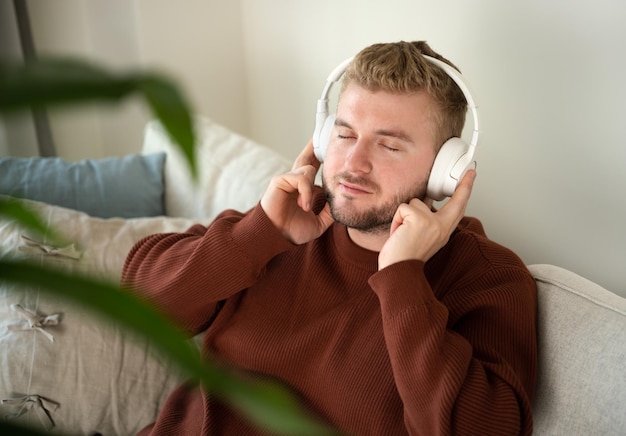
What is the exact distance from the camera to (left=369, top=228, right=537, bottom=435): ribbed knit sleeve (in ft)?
3.17

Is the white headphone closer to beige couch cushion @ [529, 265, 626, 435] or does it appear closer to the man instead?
the man

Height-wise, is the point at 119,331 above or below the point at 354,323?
above

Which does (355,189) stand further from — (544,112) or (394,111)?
(544,112)

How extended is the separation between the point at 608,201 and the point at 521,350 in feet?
1.33

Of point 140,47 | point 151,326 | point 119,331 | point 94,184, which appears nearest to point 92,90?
point 151,326

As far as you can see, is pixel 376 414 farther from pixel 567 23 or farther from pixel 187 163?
pixel 187 163

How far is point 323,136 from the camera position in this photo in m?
1.26

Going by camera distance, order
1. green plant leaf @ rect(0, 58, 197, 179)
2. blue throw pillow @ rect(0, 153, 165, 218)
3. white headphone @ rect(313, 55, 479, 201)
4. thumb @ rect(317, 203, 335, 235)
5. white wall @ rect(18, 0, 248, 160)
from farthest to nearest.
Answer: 1. white wall @ rect(18, 0, 248, 160)
2. blue throw pillow @ rect(0, 153, 165, 218)
3. thumb @ rect(317, 203, 335, 235)
4. white headphone @ rect(313, 55, 479, 201)
5. green plant leaf @ rect(0, 58, 197, 179)

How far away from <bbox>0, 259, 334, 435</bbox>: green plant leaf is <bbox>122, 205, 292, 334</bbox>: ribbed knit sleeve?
1.01 metres

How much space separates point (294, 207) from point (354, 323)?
28cm

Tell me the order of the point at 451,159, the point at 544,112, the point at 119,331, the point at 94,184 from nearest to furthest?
the point at 119,331, the point at 451,159, the point at 544,112, the point at 94,184

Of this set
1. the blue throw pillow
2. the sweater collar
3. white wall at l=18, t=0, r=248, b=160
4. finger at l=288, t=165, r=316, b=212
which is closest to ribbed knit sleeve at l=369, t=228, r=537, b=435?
the sweater collar

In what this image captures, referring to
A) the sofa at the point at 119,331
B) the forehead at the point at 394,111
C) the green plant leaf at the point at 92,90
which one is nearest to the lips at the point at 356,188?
the forehead at the point at 394,111

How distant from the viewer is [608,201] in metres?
1.25
